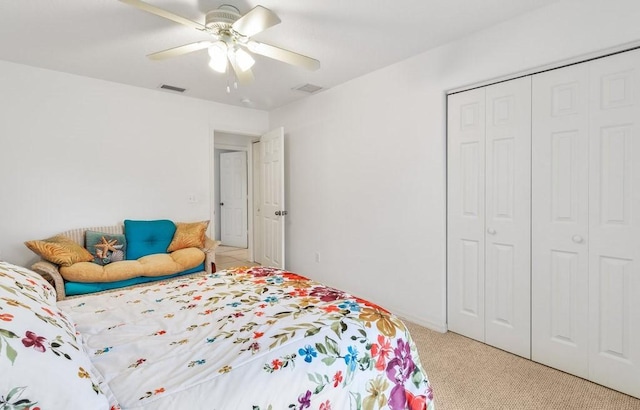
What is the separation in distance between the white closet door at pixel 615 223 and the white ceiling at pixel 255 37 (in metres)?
0.77

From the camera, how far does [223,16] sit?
2.14 meters

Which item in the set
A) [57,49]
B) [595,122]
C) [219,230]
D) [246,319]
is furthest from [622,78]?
[219,230]

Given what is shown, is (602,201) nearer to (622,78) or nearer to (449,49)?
(622,78)

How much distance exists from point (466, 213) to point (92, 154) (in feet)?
12.8

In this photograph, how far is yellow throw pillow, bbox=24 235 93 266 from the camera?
3.02 meters

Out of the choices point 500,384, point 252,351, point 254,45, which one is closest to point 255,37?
point 254,45

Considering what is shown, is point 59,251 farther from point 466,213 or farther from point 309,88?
point 466,213

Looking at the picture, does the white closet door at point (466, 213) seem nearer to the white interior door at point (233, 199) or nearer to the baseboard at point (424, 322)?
the baseboard at point (424, 322)

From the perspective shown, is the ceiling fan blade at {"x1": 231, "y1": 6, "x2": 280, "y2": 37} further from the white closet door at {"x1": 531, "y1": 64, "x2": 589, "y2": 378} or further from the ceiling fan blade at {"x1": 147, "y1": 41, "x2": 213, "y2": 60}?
the white closet door at {"x1": 531, "y1": 64, "x2": 589, "y2": 378}

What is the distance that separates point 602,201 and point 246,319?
222 cm

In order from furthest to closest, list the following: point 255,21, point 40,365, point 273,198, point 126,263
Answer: point 273,198 → point 126,263 → point 255,21 → point 40,365

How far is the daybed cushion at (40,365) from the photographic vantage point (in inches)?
29.5

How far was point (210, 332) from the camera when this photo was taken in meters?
1.31

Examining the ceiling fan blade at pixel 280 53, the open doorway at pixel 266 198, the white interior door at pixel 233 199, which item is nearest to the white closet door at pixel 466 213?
the ceiling fan blade at pixel 280 53
